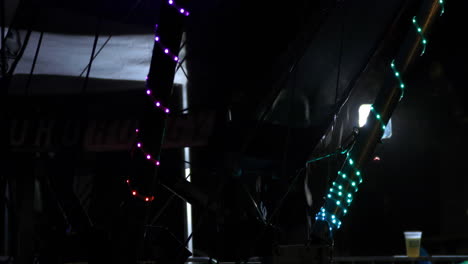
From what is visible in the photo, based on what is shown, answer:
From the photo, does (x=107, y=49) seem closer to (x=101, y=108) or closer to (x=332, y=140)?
(x=101, y=108)

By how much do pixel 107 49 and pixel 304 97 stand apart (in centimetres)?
226

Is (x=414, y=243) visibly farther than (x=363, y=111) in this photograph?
Yes

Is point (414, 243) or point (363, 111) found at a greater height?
point (363, 111)

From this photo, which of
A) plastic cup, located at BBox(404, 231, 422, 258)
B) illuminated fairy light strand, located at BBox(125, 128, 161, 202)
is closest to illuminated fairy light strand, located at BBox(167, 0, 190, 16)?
illuminated fairy light strand, located at BBox(125, 128, 161, 202)

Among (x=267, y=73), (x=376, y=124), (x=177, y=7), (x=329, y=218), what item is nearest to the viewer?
(x=177, y=7)

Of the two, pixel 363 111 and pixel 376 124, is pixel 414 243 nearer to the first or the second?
pixel 363 111

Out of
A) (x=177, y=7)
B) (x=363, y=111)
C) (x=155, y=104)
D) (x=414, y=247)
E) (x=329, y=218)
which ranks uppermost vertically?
(x=177, y=7)

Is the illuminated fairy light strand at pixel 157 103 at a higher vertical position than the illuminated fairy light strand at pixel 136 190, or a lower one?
higher

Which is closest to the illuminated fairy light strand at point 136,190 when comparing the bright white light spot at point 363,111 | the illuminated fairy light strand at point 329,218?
the illuminated fairy light strand at point 329,218

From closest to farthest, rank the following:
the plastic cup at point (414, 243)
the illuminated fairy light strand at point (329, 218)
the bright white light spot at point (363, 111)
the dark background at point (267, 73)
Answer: the illuminated fairy light strand at point (329, 218) → the dark background at point (267, 73) → the bright white light spot at point (363, 111) → the plastic cup at point (414, 243)

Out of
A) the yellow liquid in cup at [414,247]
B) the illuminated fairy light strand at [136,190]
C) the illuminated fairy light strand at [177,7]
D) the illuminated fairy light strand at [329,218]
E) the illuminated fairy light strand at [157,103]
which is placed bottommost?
the yellow liquid in cup at [414,247]

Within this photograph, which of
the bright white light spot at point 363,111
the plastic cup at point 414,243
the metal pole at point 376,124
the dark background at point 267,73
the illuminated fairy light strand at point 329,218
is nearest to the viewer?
the metal pole at point 376,124

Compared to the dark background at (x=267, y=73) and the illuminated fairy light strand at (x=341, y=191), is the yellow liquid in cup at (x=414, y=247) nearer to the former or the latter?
the dark background at (x=267, y=73)

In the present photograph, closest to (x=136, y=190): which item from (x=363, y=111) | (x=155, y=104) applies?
(x=155, y=104)
